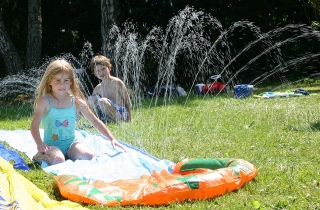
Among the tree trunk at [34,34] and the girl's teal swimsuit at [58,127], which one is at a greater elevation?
the tree trunk at [34,34]

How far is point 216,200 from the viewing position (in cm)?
324

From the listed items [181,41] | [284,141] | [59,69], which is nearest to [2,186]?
[59,69]

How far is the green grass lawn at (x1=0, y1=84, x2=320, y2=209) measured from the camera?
334cm

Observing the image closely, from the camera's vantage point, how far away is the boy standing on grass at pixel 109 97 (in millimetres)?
6906

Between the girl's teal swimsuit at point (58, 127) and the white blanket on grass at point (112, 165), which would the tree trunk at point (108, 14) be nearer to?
the white blanket on grass at point (112, 165)

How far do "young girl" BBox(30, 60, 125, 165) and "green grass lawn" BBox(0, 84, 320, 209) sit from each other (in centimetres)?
37

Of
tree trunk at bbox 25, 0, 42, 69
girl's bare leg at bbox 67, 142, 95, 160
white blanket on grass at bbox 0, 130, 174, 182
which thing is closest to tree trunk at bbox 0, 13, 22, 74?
tree trunk at bbox 25, 0, 42, 69

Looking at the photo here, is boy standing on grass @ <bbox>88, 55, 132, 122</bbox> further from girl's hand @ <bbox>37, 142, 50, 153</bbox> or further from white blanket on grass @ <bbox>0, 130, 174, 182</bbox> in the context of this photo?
girl's hand @ <bbox>37, 142, 50, 153</bbox>

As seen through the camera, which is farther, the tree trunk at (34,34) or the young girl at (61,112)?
the tree trunk at (34,34)

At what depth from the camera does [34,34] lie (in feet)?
39.2

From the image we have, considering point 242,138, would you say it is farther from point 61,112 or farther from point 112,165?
point 61,112

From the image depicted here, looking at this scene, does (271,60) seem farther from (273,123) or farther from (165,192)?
(165,192)

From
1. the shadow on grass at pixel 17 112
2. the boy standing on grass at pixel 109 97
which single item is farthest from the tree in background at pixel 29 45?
the boy standing on grass at pixel 109 97

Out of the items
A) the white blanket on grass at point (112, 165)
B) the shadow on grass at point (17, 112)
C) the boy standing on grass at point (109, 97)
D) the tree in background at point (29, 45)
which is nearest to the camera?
the white blanket on grass at point (112, 165)
